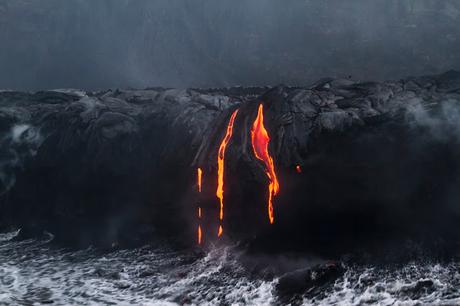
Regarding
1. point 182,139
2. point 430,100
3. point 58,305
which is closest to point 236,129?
point 182,139

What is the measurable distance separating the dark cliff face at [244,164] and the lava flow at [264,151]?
10.0 inches

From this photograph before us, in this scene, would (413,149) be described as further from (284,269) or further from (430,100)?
(284,269)

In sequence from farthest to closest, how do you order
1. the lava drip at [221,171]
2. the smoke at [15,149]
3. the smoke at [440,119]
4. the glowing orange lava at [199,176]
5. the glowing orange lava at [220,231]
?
the smoke at [15,149]
the glowing orange lava at [199,176]
the lava drip at [221,171]
the glowing orange lava at [220,231]
the smoke at [440,119]

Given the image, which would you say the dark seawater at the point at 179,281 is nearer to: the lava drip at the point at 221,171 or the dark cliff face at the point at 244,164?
the dark cliff face at the point at 244,164

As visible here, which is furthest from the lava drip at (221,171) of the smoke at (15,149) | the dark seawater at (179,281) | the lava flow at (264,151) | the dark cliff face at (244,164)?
the smoke at (15,149)

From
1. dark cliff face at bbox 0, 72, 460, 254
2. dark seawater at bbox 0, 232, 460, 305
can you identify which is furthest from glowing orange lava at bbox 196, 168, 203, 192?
dark seawater at bbox 0, 232, 460, 305

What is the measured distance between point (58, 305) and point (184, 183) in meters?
8.11

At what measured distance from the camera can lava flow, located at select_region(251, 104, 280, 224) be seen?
20.3m

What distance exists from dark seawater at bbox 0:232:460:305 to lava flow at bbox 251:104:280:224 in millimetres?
2691

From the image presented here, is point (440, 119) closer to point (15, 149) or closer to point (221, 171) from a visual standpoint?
point (221, 171)

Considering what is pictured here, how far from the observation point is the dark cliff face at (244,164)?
19547mm

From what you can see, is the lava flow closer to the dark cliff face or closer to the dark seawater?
the dark cliff face

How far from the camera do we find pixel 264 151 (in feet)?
70.0

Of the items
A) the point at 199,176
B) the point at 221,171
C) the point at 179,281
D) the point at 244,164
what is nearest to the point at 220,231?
the point at 221,171
